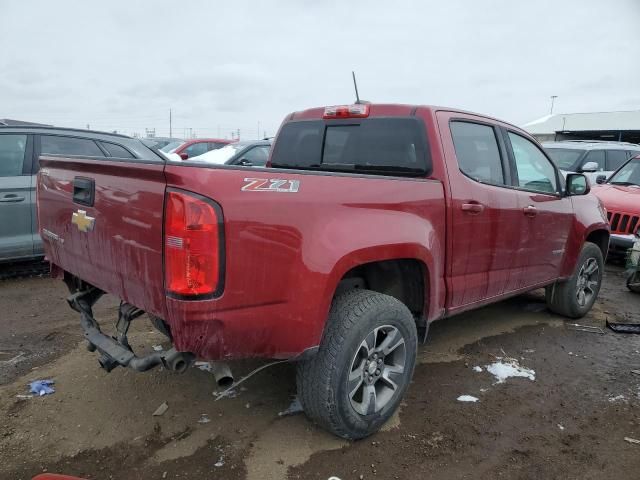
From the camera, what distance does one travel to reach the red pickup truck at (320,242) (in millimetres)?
2068

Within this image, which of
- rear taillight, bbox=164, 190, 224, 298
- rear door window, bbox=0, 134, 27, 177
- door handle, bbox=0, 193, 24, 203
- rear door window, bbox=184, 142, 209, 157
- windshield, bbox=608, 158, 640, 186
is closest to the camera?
rear taillight, bbox=164, 190, 224, 298

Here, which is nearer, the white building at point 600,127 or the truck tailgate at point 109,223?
the truck tailgate at point 109,223

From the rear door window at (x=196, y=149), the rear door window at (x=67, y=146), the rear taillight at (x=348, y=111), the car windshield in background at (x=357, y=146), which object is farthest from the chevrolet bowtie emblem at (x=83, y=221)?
the rear door window at (x=196, y=149)

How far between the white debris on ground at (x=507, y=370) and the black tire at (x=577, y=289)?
131 cm

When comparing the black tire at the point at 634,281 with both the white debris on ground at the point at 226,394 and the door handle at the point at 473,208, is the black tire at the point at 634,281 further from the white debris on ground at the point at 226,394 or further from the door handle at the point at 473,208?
the white debris on ground at the point at 226,394

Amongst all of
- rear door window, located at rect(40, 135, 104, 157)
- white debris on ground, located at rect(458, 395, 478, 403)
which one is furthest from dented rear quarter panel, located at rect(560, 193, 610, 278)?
rear door window, located at rect(40, 135, 104, 157)

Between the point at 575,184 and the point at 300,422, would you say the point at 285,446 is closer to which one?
the point at 300,422

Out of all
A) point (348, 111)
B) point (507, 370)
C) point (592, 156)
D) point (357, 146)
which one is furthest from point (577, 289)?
point (592, 156)

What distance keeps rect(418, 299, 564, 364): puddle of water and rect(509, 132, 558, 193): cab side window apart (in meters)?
1.38

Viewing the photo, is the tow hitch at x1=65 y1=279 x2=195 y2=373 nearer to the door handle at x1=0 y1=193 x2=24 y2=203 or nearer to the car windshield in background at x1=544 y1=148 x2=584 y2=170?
the door handle at x1=0 y1=193 x2=24 y2=203

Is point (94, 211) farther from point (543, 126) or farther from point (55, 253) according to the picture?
point (543, 126)

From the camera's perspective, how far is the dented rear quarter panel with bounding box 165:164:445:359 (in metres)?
2.06

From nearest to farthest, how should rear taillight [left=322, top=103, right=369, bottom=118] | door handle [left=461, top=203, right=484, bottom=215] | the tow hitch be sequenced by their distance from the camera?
the tow hitch, door handle [left=461, top=203, right=484, bottom=215], rear taillight [left=322, top=103, right=369, bottom=118]

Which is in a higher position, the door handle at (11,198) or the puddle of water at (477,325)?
the door handle at (11,198)
